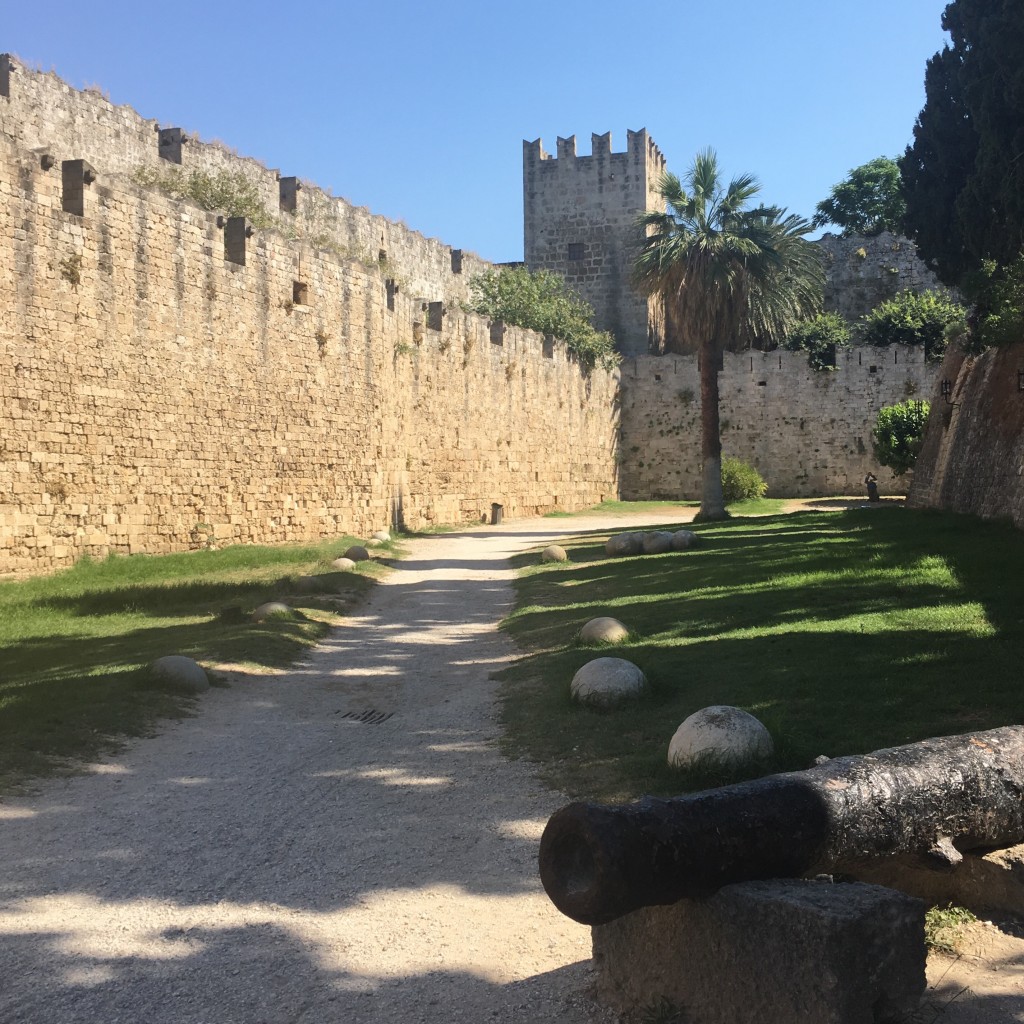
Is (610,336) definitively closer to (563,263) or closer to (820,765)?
(563,263)

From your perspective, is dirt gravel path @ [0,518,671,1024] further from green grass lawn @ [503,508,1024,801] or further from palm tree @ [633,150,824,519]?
palm tree @ [633,150,824,519]

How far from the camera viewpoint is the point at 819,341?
127 ft

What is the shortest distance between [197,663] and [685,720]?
16.0 feet

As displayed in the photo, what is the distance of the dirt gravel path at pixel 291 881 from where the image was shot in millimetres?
3648

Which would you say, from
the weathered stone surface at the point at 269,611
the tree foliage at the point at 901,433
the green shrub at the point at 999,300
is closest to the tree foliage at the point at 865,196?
the tree foliage at the point at 901,433

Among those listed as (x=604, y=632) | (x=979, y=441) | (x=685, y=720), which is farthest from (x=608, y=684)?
(x=979, y=441)

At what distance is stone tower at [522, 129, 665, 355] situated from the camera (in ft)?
152

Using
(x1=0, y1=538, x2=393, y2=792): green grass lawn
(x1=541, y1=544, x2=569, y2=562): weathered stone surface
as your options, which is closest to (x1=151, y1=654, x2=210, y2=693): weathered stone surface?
(x1=0, y1=538, x2=393, y2=792): green grass lawn

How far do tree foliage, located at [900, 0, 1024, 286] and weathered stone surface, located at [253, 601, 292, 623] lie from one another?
10.6 meters

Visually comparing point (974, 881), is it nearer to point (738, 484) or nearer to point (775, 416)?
point (738, 484)

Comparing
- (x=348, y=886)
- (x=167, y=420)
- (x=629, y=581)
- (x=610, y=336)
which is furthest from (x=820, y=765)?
(x=610, y=336)

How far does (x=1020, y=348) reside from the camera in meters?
16.0

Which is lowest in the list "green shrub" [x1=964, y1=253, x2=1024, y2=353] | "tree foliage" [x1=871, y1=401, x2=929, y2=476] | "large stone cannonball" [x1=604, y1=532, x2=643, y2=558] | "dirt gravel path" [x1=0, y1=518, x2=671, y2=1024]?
"dirt gravel path" [x1=0, y1=518, x2=671, y2=1024]

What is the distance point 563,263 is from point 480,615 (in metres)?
36.9
